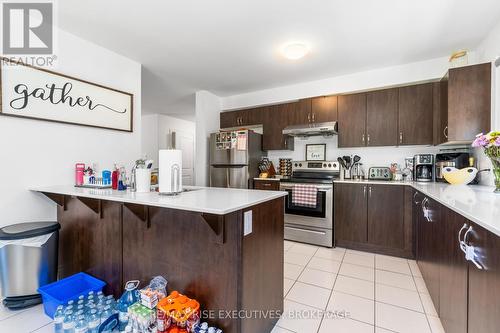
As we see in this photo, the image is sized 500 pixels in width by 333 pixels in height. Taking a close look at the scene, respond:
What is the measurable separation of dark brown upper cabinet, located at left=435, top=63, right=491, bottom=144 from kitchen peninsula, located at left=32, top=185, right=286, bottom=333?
2105mm

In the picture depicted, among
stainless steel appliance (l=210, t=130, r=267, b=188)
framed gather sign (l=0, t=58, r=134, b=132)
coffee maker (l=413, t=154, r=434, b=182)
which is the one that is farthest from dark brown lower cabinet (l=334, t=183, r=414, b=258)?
framed gather sign (l=0, t=58, r=134, b=132)

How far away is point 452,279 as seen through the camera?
1368mm

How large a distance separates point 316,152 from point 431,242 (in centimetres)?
219

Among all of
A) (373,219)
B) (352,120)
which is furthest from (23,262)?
(352,120)

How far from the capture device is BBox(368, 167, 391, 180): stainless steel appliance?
330 centimetres

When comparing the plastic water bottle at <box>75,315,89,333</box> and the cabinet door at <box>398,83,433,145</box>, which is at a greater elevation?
the cabinet door at <box>398,83,433,145</box>

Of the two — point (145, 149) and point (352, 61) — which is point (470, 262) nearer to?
point (352, 61)

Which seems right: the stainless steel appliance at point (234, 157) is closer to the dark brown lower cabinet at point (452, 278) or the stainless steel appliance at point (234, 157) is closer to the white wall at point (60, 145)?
the white wall at point (60, 145)

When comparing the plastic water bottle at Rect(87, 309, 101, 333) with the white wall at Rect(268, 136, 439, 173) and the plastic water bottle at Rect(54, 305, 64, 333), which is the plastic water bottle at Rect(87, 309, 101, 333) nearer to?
the plastic water bottle at Rect(54, 305, 64, 333)

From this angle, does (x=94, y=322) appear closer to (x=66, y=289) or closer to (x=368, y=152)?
(x=66, y=289)

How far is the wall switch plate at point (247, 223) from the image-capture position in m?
1.29

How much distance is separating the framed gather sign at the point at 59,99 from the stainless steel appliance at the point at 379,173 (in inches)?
138

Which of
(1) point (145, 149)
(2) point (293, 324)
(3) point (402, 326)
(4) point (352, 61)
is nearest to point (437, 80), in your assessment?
(4) point (352, 61)

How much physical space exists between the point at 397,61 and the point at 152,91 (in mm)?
4103
